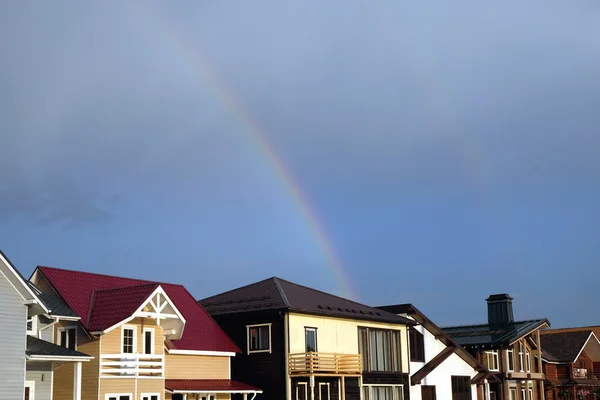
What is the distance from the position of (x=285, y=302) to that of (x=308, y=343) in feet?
9.07

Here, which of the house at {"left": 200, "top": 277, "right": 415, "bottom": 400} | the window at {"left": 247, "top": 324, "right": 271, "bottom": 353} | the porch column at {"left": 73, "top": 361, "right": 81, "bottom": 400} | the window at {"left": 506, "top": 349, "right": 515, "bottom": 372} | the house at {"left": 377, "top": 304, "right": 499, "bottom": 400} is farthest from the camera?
the window at {"left": 506, "top": 349, "right": 515, "bottom": 372}

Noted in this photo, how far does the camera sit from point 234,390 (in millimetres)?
39500

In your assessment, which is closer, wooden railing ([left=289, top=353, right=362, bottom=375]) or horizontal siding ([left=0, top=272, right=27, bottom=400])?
horizontal siding ([left=0, top=272, right=27, bottom=400])

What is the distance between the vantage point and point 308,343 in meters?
43.5

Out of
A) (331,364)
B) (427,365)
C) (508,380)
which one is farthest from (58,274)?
(508,380)

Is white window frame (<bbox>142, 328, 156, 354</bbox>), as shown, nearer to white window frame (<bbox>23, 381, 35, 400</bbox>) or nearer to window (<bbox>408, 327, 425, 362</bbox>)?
white window frame (<bbox>23, 381, 35, 400</bbox>)

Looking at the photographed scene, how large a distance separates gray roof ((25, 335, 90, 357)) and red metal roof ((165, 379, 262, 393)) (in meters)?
6.74

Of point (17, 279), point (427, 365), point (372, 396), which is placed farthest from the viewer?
point (427, 365)

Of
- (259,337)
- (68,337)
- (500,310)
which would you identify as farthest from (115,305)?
(500,310)

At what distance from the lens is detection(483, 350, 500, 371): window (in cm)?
6117

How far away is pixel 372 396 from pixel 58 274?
64.5 ft

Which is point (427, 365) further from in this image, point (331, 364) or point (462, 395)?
point (331, 364)

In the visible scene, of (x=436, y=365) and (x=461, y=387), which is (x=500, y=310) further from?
(x=436, y=365)

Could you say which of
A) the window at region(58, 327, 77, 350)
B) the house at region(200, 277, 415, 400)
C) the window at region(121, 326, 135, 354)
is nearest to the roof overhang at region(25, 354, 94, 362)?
the window at region(58, 327, 77, 350)
